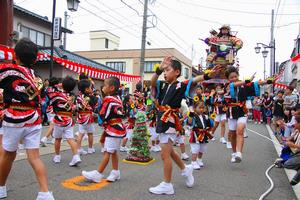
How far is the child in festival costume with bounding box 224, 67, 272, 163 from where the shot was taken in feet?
20.2

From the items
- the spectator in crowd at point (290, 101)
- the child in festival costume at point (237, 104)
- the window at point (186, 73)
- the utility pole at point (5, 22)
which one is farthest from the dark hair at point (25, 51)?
the window at point (186, 73)

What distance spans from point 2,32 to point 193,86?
909cm

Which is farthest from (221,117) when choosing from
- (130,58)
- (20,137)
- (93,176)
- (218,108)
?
(130,58)

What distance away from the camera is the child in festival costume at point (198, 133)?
20.6 ft

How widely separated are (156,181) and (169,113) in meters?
1.26

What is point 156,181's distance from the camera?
16.8ft

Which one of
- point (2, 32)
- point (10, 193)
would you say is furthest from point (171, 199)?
point (2, 32)

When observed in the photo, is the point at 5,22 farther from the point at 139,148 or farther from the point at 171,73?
the point at 171,73

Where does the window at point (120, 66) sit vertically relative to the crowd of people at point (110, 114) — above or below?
above

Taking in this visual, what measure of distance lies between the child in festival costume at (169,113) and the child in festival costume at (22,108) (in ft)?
5.62

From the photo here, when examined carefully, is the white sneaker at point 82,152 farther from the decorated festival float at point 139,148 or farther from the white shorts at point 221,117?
the white shorts at point 221,117

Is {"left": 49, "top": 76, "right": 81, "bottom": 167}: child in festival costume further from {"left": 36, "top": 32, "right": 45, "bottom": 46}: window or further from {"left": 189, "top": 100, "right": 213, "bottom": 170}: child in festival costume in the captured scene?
{"left": 36, "top": 32, "right": 45, "bottom": 46}: window

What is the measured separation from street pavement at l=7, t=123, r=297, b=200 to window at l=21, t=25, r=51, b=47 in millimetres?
15051

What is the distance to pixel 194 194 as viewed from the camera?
178 inches
